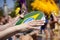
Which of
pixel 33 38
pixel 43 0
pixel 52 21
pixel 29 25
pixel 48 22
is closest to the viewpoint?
pixel 29 25

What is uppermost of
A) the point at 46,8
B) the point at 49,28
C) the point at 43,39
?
the point at 46,8

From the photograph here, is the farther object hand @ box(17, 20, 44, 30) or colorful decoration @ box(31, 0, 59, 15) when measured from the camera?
colorful decoration @ box(31, 0, 59, 15)

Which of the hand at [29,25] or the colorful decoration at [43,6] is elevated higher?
the hand at [29,25]

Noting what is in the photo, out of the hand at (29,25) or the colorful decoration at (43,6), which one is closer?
the hand at (29,25)

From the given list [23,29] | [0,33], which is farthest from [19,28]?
[0,33]

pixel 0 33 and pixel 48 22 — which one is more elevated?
pixel 0 33

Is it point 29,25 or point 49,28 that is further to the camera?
point 49,28

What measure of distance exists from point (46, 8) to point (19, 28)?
4.04 metres

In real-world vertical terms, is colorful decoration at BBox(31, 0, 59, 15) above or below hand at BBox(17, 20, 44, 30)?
below

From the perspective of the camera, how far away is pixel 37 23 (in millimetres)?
1887

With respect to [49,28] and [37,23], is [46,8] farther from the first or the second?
[37,23]

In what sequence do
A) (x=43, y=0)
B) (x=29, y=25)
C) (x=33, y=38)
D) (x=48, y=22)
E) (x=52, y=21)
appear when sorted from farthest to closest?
(x=43, y=0)
(x=48, y=22)
(x=52, y=21)
(x=33, y=38)
(x=29, y=25)

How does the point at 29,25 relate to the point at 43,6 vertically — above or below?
above

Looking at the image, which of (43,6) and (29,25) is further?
(43,6)
